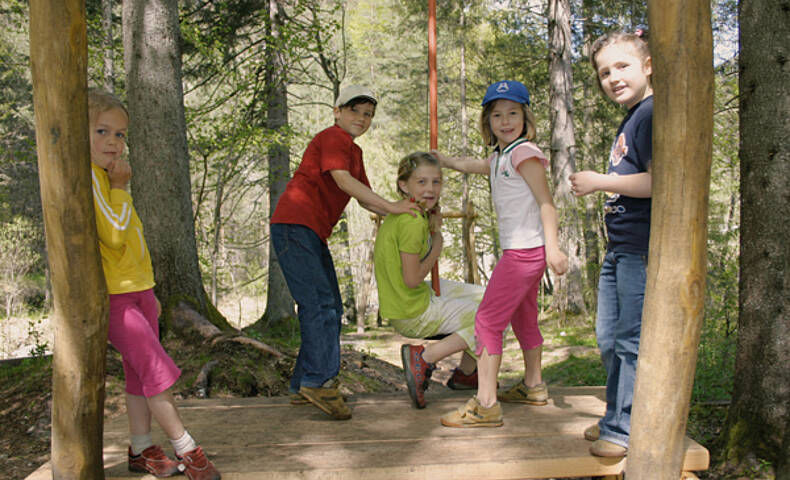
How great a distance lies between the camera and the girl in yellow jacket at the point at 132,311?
2293mm

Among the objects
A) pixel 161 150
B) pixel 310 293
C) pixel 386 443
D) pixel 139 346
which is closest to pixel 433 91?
pixel 310 293

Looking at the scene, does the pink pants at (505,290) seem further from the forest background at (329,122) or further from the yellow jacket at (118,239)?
the forest background at (329,122)

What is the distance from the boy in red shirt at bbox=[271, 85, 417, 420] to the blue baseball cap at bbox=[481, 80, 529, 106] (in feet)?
2.13

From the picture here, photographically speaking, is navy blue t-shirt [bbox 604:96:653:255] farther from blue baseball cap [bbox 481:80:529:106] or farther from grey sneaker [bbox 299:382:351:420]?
grey sneaker [bbox 299:382:351:420]

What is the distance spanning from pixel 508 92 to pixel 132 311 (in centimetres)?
197

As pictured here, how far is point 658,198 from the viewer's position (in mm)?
1978

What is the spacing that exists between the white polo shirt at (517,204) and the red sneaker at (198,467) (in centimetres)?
164

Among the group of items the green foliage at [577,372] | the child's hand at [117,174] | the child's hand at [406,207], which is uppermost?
the child's hand at [117,174]

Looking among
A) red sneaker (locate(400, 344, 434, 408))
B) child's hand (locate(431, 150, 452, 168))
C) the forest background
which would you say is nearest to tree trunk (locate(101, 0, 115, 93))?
the forest background

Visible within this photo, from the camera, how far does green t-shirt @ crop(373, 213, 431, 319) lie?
3219 millimetres

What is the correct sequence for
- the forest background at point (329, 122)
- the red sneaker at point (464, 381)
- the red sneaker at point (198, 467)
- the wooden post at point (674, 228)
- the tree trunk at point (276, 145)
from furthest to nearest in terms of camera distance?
1. the tree trunk at point (276, 145)
2. the forest background at point (329, 122)
3. the red sneaker at point (464, 381)
4. the red sneaker at point (198, 467)
5. the wooden post at point (674, 228)

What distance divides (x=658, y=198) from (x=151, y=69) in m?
4.59

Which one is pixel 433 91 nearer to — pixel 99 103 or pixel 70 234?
pixel 99 103

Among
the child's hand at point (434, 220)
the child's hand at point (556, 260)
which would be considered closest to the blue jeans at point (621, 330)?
the child's hand at point (556, 260)
